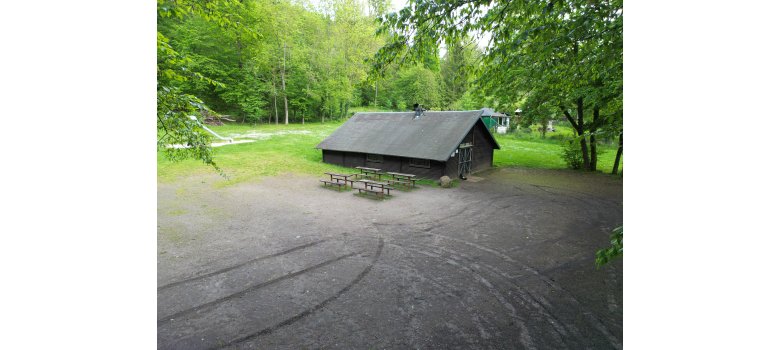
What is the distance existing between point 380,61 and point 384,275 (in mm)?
4529

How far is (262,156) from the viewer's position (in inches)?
942

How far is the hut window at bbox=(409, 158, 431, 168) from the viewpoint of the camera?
18703mm

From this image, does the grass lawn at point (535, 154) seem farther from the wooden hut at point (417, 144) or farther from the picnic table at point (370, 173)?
the picnic table at point (370, 173)

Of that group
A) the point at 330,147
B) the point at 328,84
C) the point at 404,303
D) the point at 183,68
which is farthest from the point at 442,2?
the point at 328,84

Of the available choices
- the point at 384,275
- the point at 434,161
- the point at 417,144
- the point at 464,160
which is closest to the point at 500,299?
the point at 384,275

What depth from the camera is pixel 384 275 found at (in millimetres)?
7473

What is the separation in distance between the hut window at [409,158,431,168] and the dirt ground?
5.16m

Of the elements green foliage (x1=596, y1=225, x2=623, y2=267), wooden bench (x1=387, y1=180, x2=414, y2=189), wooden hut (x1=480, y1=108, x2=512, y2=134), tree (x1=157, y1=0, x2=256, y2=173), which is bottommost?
wooden bench (x1=387, y1=180, x2=414, y2=189)

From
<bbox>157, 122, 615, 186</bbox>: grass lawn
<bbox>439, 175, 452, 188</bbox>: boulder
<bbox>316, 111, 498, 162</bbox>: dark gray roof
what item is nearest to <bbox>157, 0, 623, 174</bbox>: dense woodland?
<bbox>316, 111, 498, 162</bbox>: dark gray roof

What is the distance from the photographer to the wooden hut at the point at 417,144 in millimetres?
18797

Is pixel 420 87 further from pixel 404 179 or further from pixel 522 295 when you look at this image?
pixel 522 295

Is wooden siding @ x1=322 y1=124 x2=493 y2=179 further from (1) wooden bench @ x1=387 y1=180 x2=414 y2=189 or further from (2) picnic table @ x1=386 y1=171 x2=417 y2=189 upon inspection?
(1) wooden bench @ x1=387 y1=180 x2=414 y2=189

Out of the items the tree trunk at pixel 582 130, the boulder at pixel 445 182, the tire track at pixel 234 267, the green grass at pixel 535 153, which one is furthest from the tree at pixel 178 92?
the tree trunk at pixel 582 130

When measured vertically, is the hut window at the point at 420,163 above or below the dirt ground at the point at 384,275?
above
